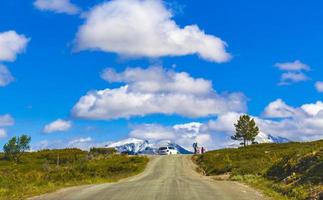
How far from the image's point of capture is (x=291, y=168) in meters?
35.5

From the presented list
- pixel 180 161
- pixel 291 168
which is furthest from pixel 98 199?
pixel 180 161

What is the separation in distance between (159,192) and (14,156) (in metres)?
77.0

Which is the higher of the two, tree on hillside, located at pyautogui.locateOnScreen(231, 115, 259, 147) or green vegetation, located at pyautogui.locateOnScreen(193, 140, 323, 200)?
tree on hillside, located at pyautogui.locateOnScreen(231, 115, 259, 147)

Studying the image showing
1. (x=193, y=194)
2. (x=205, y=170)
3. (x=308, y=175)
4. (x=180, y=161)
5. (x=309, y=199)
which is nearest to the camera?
(x=309, y=199)

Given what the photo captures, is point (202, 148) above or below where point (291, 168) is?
above

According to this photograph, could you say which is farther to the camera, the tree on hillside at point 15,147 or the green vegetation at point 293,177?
the tree on hillside at point 15,147

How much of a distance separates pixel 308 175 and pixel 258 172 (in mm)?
13953

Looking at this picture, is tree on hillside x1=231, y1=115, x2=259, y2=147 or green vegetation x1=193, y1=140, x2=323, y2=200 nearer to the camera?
green vegetation x1=193, y1=140, x2=323, y2=200

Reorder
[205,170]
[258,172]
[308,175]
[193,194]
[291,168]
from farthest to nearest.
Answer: [205,170]
[258,172]
[291,168]
[308,175]
[193,194]

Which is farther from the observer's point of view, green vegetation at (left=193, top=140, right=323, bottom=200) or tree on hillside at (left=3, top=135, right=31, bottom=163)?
tree on hillside at (left=3, top=135, right=31, bottom=163)

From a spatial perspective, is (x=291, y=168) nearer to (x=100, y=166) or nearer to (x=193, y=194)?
(x=193, y=194)

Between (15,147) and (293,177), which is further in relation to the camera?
(15,147)

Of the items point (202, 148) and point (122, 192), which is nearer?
point (122, 192)

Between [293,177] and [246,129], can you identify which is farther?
[246,129]
